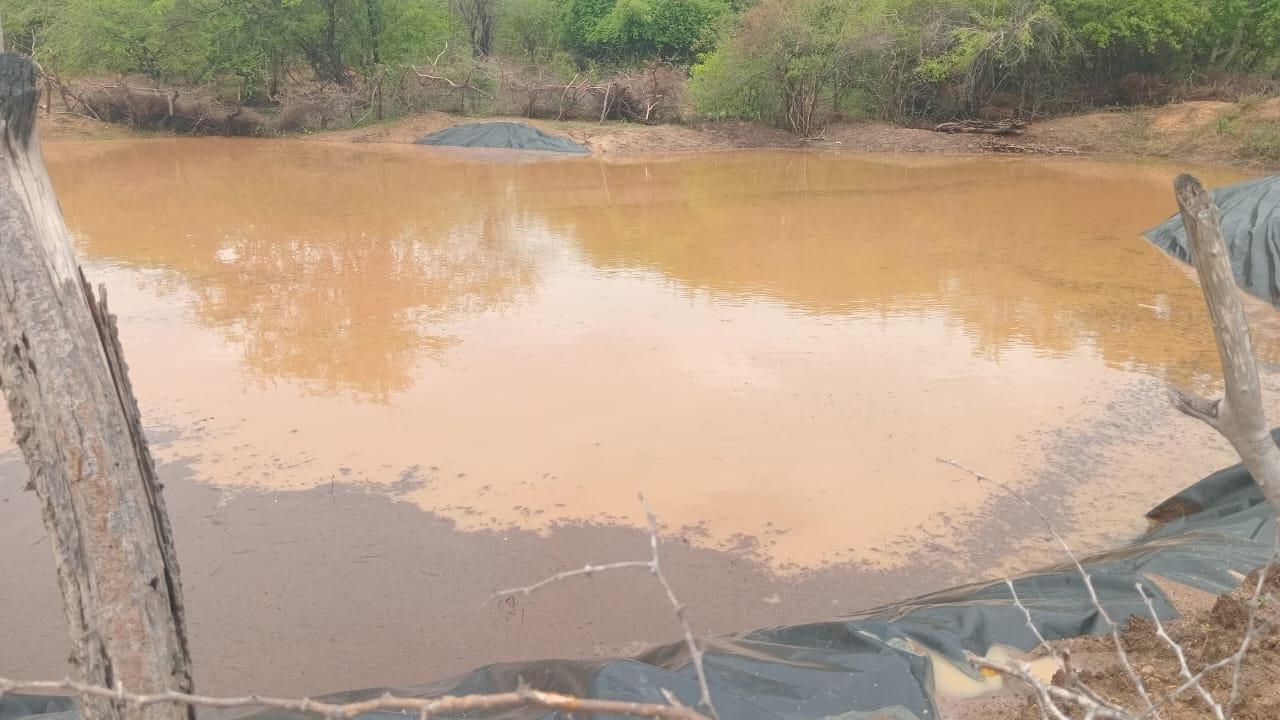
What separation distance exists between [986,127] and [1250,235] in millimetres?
13995

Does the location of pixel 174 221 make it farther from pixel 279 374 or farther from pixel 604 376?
pixel 604 376

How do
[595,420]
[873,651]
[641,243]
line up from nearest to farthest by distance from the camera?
1. [873,651]
2. [595,420]
3. [641,243]

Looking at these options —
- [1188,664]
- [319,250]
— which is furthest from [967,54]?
[1188,664]

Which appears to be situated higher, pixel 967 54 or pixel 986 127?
pixel 967 54

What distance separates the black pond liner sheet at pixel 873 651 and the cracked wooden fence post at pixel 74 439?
0.68 meters

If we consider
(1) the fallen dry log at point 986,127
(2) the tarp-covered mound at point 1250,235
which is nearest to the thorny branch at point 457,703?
(2) the tarp-covered mound at point 1250,235

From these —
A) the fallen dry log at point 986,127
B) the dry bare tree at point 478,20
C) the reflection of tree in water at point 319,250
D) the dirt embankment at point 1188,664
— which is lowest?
the reflection of tree in water at point 319,250

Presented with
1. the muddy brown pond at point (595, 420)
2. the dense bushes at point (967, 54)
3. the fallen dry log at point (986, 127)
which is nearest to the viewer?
the muddy brown pond at point (595, 420)

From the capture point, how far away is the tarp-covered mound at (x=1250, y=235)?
9.20 metres

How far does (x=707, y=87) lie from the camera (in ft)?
78.0

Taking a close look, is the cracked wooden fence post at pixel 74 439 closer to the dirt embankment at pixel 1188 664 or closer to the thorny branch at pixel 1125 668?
the thorny branch at pixel 1125 668

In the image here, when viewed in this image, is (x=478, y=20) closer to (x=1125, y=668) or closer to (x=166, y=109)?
(x=166, y=109)

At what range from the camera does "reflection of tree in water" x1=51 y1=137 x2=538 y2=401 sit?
7180mm

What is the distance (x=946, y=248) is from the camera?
11.0m
